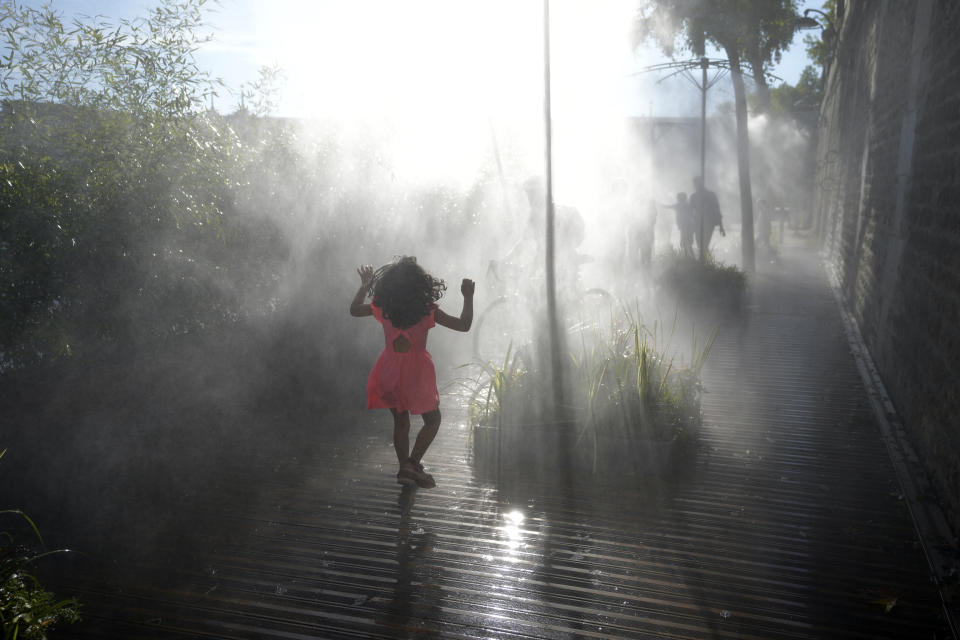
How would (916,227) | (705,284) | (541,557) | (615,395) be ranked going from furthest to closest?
(705,284)
(916,227)
(615,395)
(541,557)

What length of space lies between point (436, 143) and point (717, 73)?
6.23 meters

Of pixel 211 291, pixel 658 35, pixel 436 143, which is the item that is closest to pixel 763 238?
pixel 658 35

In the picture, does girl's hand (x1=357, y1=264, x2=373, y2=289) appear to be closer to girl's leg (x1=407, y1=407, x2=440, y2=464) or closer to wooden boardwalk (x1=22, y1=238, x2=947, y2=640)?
girl's leg (x1=407, y1=407, x2=440, y2=464)

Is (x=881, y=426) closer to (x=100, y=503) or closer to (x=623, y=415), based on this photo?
(x=623, y=415)

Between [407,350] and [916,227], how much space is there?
379 centimetres

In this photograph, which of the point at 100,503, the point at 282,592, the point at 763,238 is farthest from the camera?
the point at 763,238

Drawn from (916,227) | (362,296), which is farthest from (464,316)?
(916,227)

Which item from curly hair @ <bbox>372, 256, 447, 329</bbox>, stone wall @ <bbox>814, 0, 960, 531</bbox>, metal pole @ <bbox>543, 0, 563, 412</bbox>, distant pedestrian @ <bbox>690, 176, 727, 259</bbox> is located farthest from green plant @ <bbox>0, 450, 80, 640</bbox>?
distant pedestrian @ <bbox>690, 176, 727, 259</bbox>

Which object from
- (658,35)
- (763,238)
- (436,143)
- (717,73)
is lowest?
(763,238)

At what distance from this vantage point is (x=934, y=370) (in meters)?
4.30

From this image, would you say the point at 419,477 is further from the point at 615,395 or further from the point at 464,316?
the point at 615,395

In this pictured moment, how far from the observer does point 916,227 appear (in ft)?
17.5

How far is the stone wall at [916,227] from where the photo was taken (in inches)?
159

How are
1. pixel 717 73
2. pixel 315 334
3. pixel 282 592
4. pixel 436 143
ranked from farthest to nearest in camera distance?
pixel 717 73 < pixel 436 143 < pixel 315 334 < pixel 282 592
